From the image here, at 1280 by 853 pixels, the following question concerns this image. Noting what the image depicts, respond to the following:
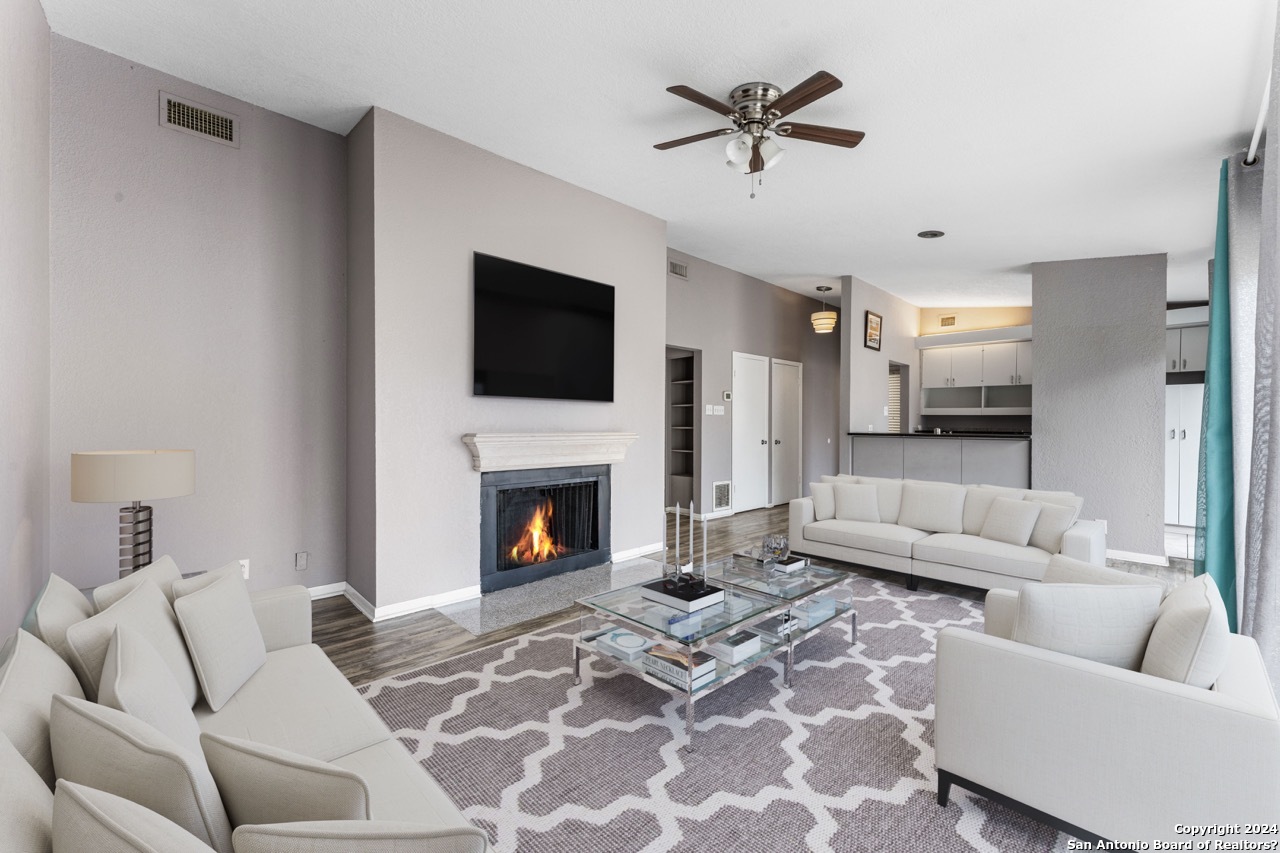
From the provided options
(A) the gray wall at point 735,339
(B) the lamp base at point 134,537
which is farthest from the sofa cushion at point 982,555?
(B) the lamp base at point 134,537

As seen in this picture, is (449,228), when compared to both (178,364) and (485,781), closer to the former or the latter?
(178,364)

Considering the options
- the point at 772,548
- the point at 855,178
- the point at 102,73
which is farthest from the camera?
the point at 855,178

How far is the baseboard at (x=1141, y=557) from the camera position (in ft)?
16.9

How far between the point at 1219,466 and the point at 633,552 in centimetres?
371

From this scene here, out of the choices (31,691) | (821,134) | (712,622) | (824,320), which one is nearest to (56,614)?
(31,691)

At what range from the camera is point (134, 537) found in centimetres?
251

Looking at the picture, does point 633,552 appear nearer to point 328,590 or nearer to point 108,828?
point 328,590

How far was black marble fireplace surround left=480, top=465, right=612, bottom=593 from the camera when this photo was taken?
391 cm

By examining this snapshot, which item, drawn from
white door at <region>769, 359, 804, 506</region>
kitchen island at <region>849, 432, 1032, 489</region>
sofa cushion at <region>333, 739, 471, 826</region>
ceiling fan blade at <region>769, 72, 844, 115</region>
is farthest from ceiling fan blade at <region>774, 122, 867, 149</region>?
white door at <region>769, 359, 804, 506</region>

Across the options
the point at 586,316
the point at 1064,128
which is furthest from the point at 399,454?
the point at 1064,128

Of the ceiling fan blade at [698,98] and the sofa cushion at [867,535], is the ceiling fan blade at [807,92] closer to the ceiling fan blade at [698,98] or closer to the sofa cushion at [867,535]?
the ceiling fan blade at [698,98]

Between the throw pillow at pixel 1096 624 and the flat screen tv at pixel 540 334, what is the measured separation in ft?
10.4

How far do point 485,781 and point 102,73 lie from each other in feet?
12.2

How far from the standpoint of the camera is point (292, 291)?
3.53 meters
